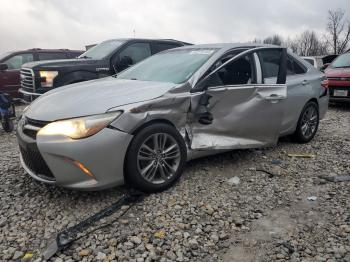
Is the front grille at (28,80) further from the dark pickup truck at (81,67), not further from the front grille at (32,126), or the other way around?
the front grille at (32,126)

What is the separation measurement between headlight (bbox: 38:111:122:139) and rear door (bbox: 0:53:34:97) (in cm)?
804

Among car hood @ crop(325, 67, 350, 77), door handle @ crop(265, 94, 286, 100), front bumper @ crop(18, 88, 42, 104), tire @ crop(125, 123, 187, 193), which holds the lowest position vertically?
tire @ crop(125, 123, 187, 193)

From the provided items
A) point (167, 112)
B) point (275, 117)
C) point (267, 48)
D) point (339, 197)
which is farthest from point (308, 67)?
point (167, 112)

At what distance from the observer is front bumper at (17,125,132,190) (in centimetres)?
314

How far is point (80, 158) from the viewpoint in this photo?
3.14 metres

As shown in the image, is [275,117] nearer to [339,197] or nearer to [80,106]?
[339,197]

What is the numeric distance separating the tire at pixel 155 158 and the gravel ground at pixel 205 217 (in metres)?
0.16

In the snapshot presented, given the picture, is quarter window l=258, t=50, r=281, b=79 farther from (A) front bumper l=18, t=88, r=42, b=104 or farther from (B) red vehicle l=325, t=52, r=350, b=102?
(B) red vehicle l=325, t=52, r=350, b=102

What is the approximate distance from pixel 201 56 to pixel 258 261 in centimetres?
248

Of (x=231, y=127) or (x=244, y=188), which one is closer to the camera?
(x=244, y=188)

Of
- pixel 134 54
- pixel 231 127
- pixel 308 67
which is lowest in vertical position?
pixel 231 127

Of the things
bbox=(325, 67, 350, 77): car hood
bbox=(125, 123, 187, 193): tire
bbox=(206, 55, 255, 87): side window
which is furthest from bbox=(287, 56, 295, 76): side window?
bbox=(325, 67, 350, 77): car hood

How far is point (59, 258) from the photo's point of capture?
2689 mm

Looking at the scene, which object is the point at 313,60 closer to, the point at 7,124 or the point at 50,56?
the point at 50,56
